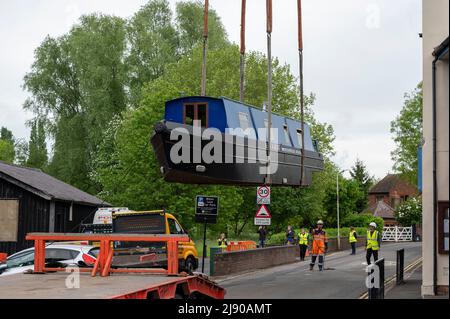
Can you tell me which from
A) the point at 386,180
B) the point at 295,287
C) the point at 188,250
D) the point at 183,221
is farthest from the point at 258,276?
the point at 386,180

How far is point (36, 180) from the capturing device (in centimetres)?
3562

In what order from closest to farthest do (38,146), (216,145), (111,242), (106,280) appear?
(106,280) < (111,242) < (216,145) < (38,146)

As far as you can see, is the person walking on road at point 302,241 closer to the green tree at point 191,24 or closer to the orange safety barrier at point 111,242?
the orange safety barrier at point 111,242

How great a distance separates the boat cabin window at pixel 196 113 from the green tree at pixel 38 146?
37.1 meters

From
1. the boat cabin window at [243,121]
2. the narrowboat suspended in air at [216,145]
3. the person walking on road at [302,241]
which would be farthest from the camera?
the person walking on road at [302,241]

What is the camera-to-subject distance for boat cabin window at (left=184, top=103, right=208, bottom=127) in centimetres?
2312

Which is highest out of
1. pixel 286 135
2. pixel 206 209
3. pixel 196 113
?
pixel 196 113

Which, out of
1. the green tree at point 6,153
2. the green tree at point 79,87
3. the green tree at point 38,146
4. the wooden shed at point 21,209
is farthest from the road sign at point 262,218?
the green tree at point 6,153

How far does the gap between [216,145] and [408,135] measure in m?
44.5

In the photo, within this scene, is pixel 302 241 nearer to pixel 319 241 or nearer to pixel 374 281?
pixel 319 241

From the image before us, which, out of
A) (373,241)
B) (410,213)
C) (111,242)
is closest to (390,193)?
(410,213)

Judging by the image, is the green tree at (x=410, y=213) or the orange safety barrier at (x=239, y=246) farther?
the green tree at (x=410, y=213)

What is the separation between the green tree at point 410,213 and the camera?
79.5 m

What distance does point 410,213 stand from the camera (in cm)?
7994
